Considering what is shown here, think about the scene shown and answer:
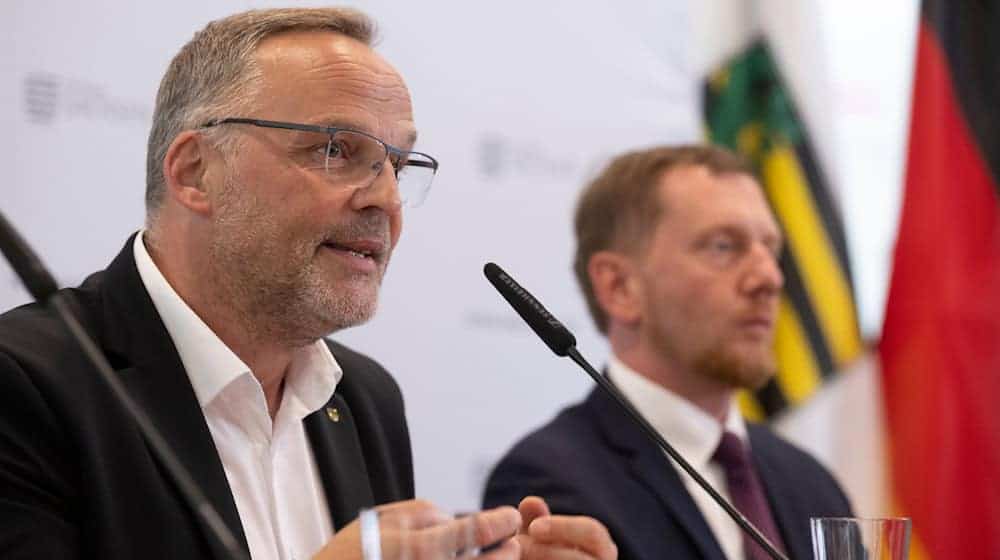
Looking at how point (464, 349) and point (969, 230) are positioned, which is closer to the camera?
point (464, 349)

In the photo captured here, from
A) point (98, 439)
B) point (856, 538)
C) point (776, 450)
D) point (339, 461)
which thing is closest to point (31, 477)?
point (98, 439)

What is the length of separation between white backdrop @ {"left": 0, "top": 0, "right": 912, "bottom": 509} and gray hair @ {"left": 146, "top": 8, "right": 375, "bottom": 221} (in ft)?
1.76

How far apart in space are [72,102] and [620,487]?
1331mm

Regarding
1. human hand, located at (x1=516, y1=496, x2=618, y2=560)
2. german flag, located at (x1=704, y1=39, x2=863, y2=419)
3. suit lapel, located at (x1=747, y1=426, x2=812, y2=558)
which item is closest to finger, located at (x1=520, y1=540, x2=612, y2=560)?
human hand, located at (x1=516, y1=496, x2=618, y2=560)

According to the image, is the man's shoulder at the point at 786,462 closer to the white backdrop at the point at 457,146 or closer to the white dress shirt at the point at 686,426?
the white dress shirt at the point at 686,426

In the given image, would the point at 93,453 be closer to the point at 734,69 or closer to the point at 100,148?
the point at 100,148

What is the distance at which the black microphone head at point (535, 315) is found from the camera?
6.19 feet

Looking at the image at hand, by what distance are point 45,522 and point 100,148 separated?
1129mm

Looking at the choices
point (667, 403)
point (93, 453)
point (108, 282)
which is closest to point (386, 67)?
point (108, 282)

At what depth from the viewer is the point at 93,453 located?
5.67 feet

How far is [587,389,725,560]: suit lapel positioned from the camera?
2717 millimetres

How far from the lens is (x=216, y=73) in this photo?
2.05 m

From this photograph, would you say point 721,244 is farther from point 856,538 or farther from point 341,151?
point 856,538

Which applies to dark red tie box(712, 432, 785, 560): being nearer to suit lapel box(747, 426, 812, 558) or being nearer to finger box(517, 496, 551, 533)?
suit lapel box(747, 426, 812, 558)
